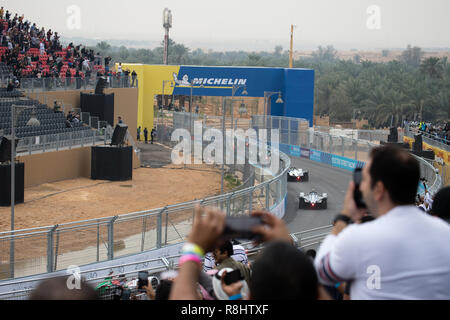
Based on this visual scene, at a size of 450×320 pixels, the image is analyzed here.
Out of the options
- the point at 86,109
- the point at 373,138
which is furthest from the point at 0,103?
the point at 373,138

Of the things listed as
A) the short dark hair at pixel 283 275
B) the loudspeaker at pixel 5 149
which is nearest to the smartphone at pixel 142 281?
the short dark hair at pixel 283 275

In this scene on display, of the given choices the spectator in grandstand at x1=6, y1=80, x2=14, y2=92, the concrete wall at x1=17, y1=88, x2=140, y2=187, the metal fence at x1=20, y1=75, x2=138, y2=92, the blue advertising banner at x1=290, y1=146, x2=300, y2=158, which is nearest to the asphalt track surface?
the blue advertising banner at x1=290, y1=146, x2=300, y2=158

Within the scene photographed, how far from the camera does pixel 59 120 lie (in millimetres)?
37531

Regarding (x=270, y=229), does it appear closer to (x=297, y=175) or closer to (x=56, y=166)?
(x=297, y=175)

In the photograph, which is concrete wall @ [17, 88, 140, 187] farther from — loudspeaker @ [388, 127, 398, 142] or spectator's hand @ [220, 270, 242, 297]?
spectator's hand @ [220, 270, 242, 297]

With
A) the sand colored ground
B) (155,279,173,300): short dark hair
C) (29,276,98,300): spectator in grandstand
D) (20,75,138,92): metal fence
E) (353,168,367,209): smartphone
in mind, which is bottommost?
the sand colored ground

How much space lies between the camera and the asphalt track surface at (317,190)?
25078 mm

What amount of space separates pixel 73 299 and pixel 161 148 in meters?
50.1

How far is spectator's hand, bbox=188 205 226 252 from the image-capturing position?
299 cm

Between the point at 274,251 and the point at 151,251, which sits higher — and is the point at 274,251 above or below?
above

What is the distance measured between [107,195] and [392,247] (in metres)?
30.9

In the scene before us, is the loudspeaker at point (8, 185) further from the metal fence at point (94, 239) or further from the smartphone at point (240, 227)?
the smartphone at point (240, 227)

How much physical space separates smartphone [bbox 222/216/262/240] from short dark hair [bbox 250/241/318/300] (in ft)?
0.57

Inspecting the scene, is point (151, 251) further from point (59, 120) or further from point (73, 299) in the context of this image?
point (59, 120)
